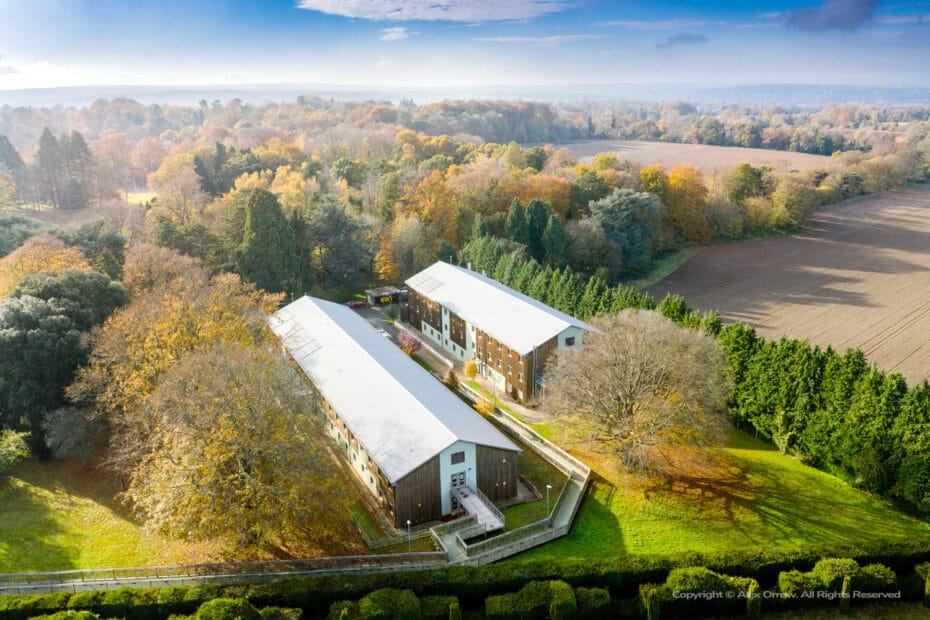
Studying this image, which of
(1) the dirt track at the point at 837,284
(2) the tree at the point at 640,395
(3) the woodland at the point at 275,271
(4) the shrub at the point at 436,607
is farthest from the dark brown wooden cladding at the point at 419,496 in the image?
(1) the dirt track at the point at 837,284

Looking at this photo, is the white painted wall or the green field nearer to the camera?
the white painted wall

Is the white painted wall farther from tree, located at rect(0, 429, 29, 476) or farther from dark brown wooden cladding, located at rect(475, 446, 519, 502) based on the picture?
tree, located at rect(0, 429, 29, 476)

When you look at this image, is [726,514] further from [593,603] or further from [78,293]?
[78,293]

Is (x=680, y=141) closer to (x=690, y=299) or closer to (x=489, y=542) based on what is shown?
(x=690, y=299)

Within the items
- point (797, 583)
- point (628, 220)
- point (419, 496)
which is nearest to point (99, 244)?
point (419, 496)

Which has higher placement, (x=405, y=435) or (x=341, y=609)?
(x=405, y=435)

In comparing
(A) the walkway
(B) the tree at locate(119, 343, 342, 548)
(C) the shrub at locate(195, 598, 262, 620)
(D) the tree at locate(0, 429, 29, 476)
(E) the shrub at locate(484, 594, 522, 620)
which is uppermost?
(B) the tree at locate(119, 343, 342, 548)

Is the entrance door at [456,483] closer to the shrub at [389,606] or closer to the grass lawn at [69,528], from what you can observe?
the shrub at [389,606]

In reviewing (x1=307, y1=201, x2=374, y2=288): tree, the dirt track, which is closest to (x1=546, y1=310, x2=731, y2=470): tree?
the dirt track
